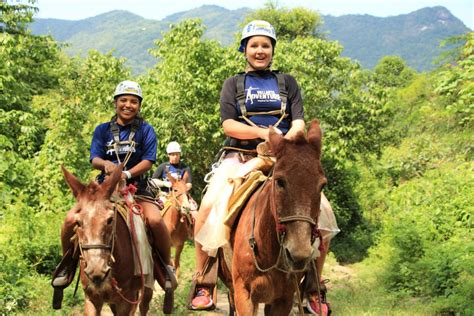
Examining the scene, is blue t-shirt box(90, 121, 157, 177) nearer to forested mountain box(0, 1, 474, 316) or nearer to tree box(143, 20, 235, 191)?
forested mountain box(0, 1, 474, 316)

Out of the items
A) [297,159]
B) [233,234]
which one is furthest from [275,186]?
[233,234]

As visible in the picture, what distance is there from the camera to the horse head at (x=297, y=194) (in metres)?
4.77

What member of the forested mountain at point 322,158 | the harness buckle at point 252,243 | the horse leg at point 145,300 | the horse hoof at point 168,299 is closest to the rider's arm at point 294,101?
the harness buckle at point 252,243

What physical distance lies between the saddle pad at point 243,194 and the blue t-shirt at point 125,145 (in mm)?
1821

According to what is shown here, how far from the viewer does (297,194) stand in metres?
4.82

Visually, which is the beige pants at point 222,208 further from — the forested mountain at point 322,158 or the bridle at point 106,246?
the forested mountain at point 322,158

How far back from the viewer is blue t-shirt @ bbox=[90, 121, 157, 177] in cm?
778

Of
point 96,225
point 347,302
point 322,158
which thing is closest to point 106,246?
point 96,225

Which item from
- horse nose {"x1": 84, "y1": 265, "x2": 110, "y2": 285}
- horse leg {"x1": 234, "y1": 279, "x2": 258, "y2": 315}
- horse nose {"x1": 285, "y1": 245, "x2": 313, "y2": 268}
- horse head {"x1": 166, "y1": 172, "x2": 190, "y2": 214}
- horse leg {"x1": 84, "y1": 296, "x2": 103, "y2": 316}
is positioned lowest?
horse head {"x1": 166, "y1": 172, "x2": 190, "y2": 214}

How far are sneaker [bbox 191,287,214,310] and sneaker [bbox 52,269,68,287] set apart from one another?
150 centimetres

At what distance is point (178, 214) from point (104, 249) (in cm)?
896

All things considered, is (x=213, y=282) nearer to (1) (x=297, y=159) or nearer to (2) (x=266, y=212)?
(2) (x=266, y=212)

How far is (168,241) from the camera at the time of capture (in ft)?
25.8

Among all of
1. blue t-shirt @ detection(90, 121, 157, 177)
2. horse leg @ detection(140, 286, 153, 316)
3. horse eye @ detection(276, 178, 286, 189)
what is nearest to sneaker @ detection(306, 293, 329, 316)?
horse eye @ detection(276, 178, 286, 189)
